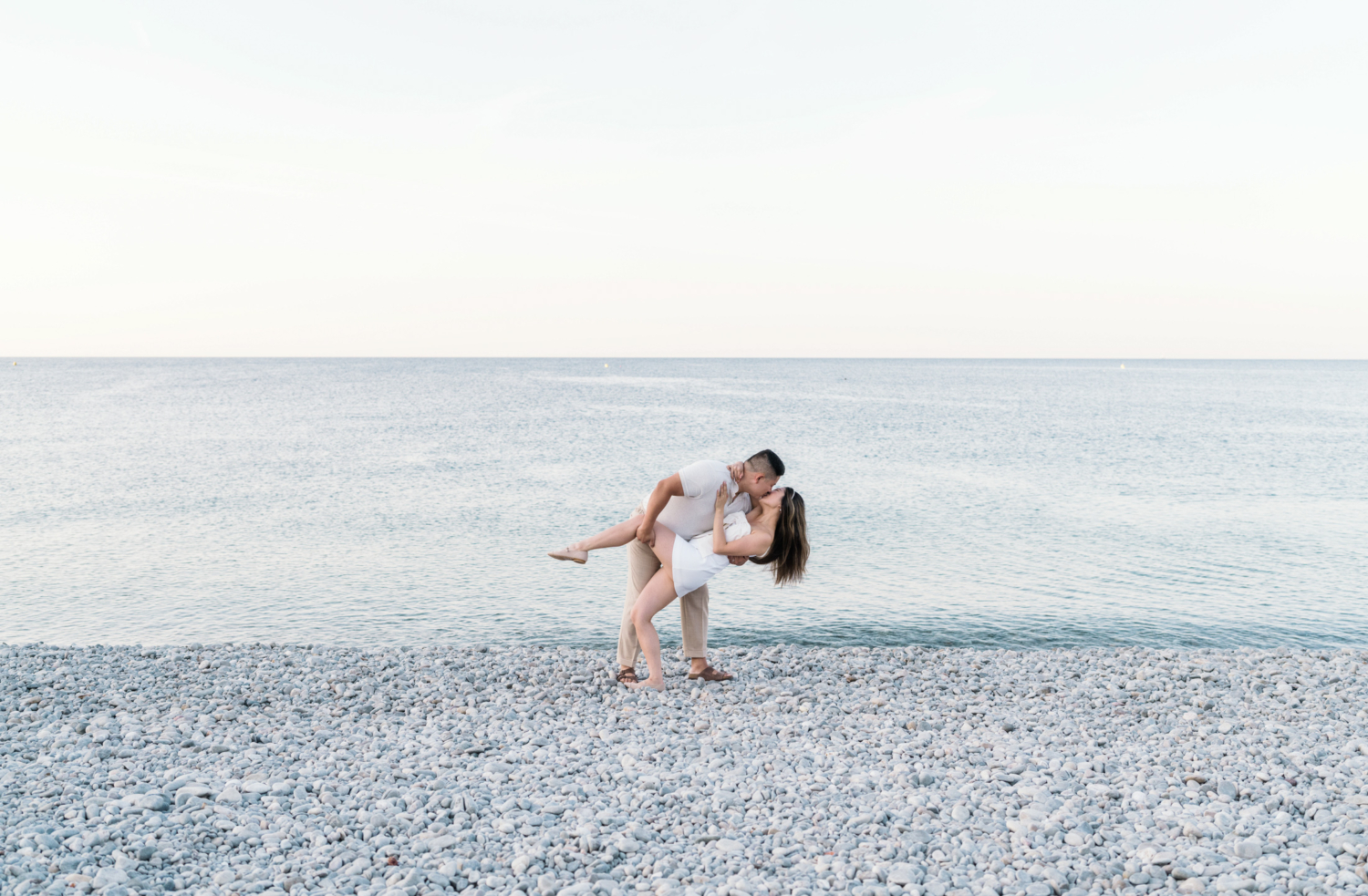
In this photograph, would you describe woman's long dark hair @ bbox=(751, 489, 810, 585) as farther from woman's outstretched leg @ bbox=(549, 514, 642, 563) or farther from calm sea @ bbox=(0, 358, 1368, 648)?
calm sea @ bbox=(0, 358, 1368, 648)

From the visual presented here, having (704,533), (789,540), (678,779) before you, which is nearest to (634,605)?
(704,533)

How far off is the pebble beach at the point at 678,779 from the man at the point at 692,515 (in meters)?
0.35

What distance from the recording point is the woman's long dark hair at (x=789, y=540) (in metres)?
8.87

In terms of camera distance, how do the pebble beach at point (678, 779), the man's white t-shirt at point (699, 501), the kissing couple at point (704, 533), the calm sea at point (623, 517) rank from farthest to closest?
1. the calm sea at point (623, 517)
2. the kissing couple at point (704, 533)
3. the man's white t-shirt at point (699, 501)
4. the pebble beach at point (678, 779)

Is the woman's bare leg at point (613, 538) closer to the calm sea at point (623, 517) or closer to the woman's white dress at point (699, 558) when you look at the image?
the woman's white dress at point (699, 558)

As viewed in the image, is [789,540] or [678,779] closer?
[678,779]

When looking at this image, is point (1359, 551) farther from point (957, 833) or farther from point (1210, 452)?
point (1210, 452)

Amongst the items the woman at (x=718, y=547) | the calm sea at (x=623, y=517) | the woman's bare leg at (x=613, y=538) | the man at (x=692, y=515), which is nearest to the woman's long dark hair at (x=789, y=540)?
the woman at (x=718, y=547)

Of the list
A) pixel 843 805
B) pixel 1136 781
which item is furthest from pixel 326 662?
pixel 1136 781

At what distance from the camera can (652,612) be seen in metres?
9.12

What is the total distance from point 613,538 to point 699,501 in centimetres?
89

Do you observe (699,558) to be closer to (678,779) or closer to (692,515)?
(692,515)

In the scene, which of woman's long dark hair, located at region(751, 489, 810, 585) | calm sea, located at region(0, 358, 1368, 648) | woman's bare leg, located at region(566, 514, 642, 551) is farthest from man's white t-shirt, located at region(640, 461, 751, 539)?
calm sea, located at region(0, 358, 1368, 648)

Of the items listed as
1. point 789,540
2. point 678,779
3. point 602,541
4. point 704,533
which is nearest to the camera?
point 678,779
